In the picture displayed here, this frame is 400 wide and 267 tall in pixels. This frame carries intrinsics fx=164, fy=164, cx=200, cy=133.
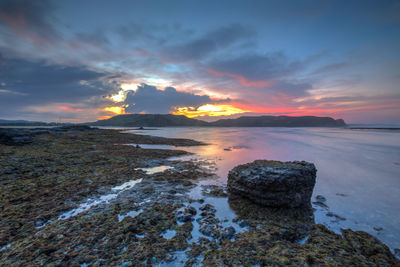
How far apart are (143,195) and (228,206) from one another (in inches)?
143

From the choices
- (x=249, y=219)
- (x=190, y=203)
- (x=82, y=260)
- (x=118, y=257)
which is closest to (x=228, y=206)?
(x=249, y=219)

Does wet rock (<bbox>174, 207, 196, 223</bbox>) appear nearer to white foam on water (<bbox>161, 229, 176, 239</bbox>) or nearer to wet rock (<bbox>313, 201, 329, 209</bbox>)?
white foam on water (<bbox>161, 229, 176, 239</bbox>)

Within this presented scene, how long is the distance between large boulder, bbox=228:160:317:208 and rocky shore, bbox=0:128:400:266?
298mm

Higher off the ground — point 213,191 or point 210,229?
point 210,229

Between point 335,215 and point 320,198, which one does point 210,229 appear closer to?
point 335,215

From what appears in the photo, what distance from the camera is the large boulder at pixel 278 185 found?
633 cm

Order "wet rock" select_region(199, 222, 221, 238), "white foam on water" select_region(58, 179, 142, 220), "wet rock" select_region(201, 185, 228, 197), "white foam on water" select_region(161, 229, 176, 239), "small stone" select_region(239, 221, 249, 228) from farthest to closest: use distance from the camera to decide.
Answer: "wet rock" select_region(201, 185, 228, 197), "white foam on water" select_region(58, 179, 142, 220), "small stone" select_region(239, 221, 249, 228), "wet rock" select_region(199, 222, 221, 238), "white foam on water" select_region(161, 229, 176, 239)

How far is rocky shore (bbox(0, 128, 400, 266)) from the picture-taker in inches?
141

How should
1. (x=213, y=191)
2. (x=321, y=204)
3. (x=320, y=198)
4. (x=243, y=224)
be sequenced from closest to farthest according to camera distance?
(x=243, y=224)
(x=321, y=204)
(x=320, y=198)
(x=213, y=191)

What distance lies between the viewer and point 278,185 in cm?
636

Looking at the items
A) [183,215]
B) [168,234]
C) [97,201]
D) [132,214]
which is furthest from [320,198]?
[97,201]

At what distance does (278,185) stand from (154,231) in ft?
15.5

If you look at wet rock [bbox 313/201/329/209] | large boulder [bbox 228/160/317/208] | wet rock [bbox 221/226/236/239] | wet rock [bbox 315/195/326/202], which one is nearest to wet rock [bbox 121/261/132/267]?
wet rock [bbox 221/226/236/239]

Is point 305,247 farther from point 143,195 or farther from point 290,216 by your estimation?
point 143,195
